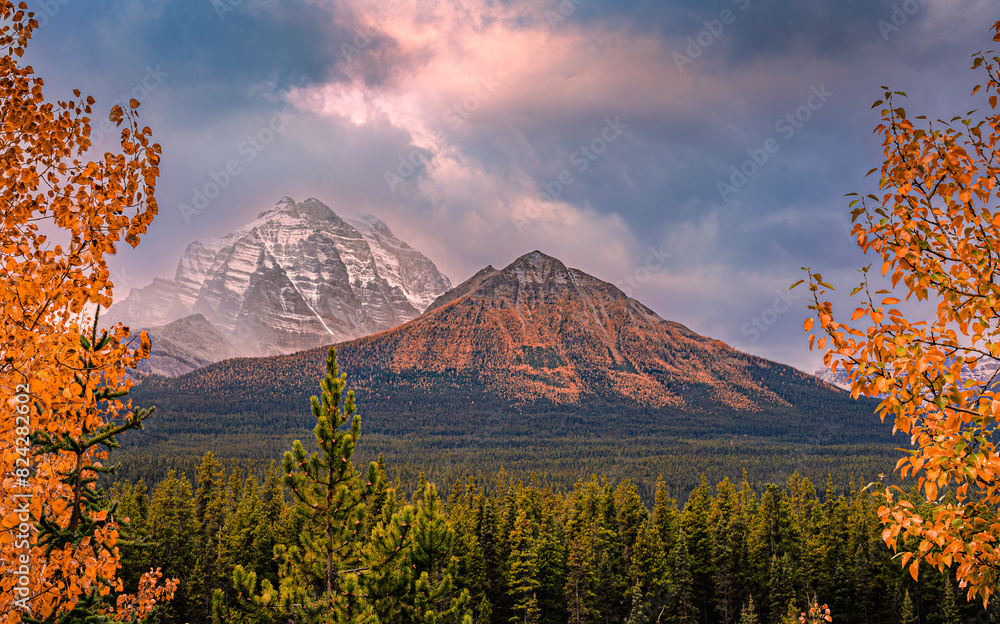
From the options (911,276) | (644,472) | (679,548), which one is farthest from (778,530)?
(644,472)

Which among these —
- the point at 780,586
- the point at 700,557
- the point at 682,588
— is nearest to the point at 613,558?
the point at 700,557

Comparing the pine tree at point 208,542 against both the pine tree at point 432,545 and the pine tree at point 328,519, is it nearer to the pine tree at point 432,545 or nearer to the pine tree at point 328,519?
the pine tree at point 432,545

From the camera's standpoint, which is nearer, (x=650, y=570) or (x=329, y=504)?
(x=329, y=504)

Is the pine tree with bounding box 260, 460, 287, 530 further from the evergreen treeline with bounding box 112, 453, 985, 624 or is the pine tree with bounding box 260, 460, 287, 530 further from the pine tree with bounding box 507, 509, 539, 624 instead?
the pine tree with bounding box 507, 509, 539, 624

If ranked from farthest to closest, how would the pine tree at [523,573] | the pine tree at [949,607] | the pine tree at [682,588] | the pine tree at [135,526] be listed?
the pine tree at [682,588], the pine tree at [949,607], the pine tree at [135,526], the pine tree at [523,573]

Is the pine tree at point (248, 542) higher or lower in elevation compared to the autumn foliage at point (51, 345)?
lower

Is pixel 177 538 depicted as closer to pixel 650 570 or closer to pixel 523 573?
pixel 523 573

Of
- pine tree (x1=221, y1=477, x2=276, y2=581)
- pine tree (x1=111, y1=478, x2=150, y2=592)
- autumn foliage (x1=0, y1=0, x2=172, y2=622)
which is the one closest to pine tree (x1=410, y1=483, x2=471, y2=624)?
autumn foliage (x1=0, y1=0, x2=172, y2=622)

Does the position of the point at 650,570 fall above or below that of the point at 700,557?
below

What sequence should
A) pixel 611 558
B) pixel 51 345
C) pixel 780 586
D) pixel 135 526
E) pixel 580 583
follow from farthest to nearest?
pixel 611 558 → pixel 135 526 → pixel 780 586 → pixel 580 583 → pixel 51 345

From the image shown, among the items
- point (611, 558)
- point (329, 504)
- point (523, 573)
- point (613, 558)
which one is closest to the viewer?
→ point (329, 504)

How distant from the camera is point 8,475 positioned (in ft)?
14.7

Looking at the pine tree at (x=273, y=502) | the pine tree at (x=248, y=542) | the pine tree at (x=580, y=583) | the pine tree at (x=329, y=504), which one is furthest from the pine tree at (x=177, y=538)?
the pine tree at (x=329, y=504)

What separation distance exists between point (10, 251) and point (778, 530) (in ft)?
171
